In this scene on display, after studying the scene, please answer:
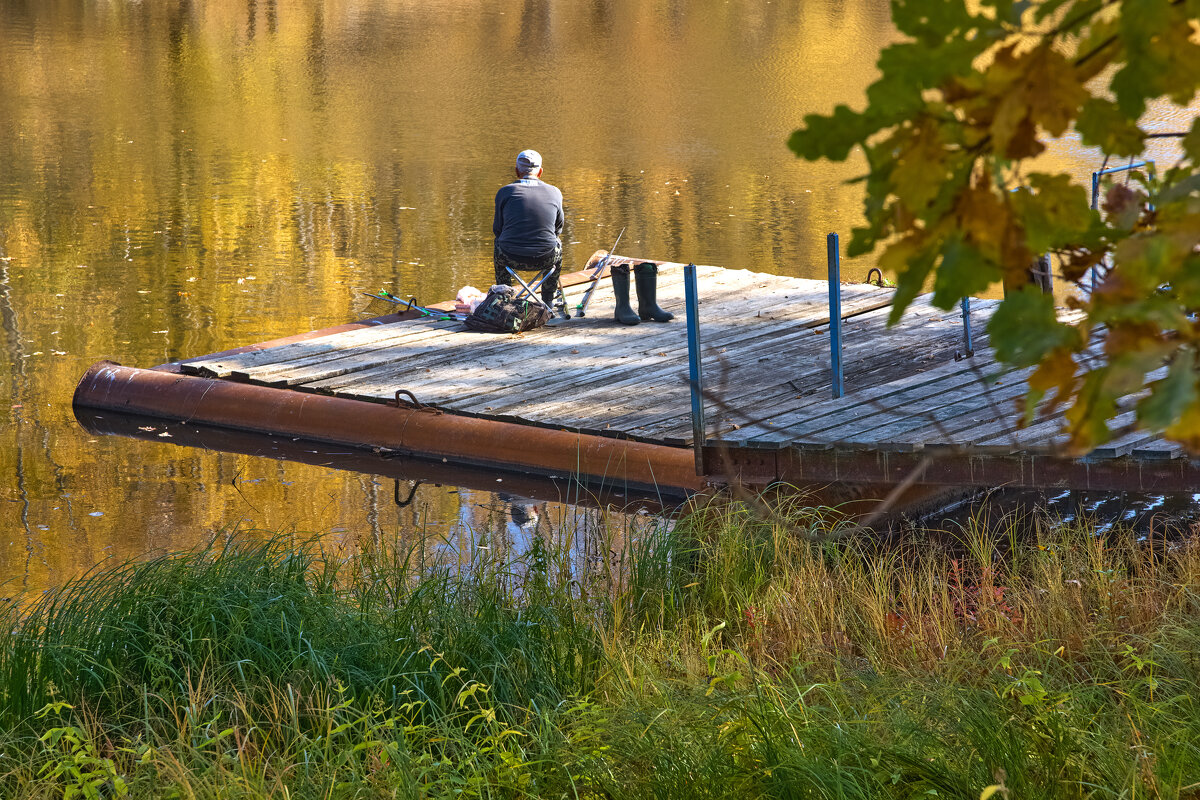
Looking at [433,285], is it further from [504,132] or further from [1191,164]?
[1191,164]

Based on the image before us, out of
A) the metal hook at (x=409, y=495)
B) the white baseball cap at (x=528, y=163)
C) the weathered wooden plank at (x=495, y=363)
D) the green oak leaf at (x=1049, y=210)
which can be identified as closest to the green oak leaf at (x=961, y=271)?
the green oak leaf at (x=1049, y=210)

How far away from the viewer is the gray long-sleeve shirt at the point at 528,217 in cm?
995

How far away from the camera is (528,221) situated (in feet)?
32.7

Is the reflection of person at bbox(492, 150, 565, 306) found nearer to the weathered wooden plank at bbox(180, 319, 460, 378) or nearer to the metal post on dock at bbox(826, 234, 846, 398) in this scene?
the weathered wooden plank at bbox(180, 319, 460, 378)

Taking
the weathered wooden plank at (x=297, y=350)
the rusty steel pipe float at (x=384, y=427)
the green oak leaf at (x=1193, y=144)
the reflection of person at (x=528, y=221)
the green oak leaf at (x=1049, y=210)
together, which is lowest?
the rusty steel pipe float at (x=384, y=427)

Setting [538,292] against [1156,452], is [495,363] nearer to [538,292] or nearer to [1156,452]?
[538,292]

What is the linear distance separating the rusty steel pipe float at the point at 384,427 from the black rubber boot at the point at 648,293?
2.43 m

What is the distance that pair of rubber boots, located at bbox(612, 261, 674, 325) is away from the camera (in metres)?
10.3

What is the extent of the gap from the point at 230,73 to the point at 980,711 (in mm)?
30885

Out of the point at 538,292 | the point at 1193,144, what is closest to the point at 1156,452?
the point at 1193,144

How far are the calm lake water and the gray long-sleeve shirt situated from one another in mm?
2437

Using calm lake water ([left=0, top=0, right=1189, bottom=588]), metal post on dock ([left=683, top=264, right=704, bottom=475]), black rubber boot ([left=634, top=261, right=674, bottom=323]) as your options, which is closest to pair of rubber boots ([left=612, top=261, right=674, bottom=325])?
black rubber boot ([left=634, top=261, right=674, bottom=323])

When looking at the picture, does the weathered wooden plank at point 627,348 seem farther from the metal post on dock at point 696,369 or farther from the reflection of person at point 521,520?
the metal post on dock at point 696,369

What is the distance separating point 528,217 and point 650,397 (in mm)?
2052
